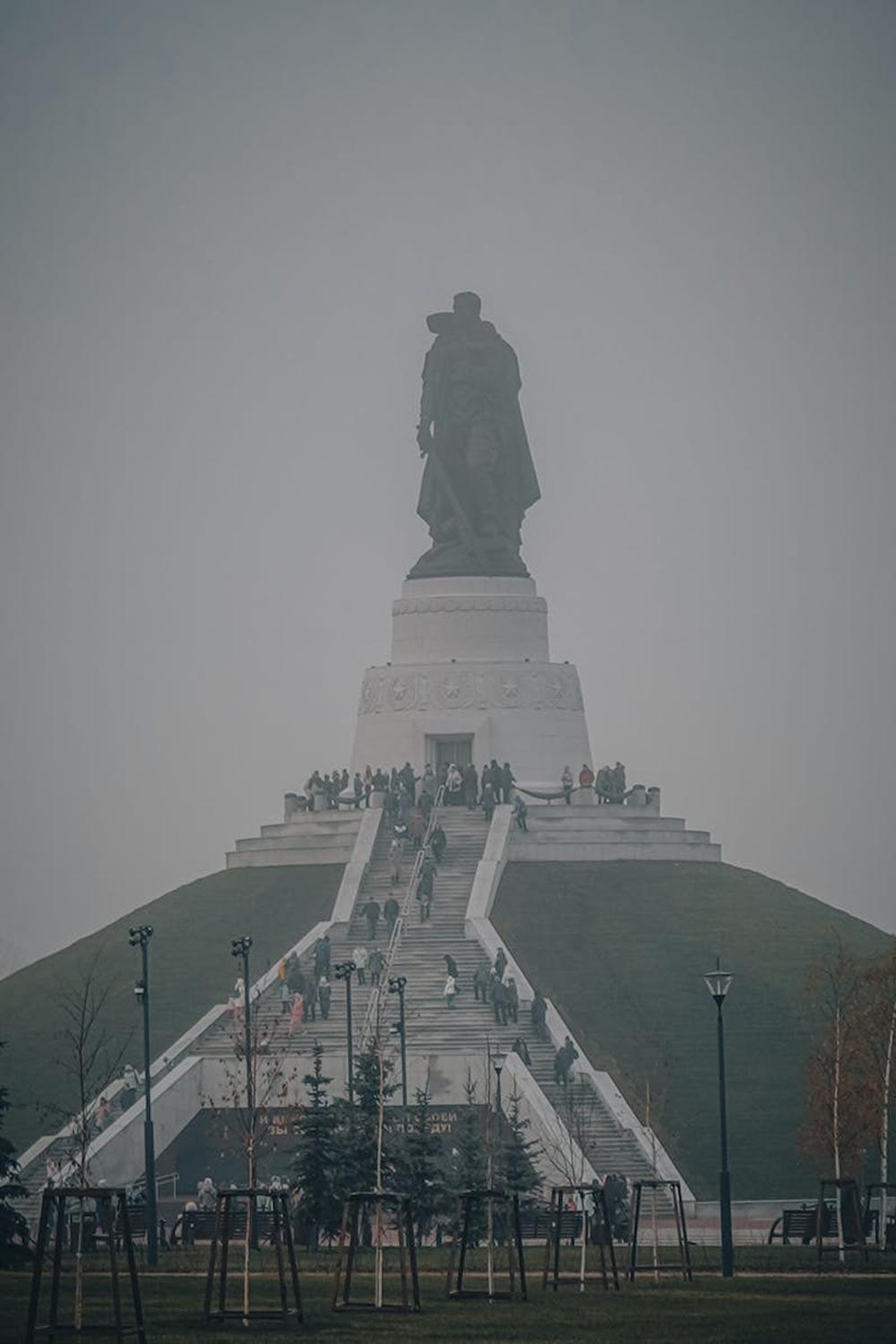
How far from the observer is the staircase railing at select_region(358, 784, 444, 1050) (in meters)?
58.3

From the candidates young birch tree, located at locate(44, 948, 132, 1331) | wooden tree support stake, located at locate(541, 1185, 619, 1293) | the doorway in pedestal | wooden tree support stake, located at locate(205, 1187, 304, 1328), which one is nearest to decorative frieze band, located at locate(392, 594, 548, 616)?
the doorway in pedestal

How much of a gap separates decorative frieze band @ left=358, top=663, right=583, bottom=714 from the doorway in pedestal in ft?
2.64

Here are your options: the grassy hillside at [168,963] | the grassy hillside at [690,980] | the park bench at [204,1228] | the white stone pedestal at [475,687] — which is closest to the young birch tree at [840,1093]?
the grassy hillside at [690,980]

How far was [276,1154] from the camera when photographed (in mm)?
57219

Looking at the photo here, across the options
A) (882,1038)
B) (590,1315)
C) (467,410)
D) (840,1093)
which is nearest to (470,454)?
(467,410)

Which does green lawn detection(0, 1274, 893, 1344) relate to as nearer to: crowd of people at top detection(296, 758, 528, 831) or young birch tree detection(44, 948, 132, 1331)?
young birch tree detection(44, 948, 132, 1331)

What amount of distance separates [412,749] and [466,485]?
6.95m

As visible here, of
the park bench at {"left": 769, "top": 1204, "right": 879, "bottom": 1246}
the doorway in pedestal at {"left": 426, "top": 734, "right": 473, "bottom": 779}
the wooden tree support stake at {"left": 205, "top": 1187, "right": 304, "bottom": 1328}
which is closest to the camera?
Result: the wooden tree support stake at {"left": 205, "top": 1187, "right": 304, "bottom": 1328}

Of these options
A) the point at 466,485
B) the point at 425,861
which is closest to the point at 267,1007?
the point at 425,861

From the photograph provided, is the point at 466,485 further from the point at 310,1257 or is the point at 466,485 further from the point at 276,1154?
the point at 310,1257

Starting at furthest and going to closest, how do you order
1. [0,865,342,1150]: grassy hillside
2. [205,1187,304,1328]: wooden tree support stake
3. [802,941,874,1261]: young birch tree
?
[0,865,342,1150]: grassy hillside < [802,941,874,1261]: young birch tree < [205,1187,304,1328]: wooden tree support stake

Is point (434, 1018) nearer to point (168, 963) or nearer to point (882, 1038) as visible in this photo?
point (168, 963)

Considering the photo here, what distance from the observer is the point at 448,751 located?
3017 inches

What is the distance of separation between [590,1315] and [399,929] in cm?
3696
